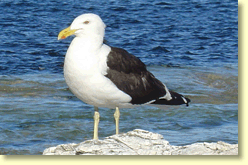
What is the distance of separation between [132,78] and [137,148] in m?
0.81

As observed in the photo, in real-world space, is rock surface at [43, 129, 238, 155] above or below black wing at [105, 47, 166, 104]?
below

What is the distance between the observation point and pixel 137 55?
490 inches

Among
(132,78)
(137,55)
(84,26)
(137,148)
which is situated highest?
(84,26)

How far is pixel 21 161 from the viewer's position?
18.2ft

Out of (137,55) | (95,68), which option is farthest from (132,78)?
(137,55)

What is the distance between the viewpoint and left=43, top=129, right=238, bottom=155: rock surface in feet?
18.5

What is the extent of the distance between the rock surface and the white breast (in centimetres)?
51

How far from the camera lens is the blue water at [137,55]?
7793 mm

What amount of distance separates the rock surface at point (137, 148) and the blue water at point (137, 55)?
889 mm

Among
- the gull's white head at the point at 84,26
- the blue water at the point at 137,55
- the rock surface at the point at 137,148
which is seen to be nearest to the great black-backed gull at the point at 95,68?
the gull's white head at the point at 84,26

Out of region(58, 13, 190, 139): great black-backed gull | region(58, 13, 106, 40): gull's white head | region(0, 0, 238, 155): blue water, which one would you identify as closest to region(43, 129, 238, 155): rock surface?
region(58, 13, 190, 139): great black-backed gull

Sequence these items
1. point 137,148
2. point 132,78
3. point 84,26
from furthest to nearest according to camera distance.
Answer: point 132,78 → point 137,148 → point 84,26

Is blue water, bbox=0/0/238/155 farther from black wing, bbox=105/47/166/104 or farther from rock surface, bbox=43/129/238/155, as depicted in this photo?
rock surface, bbox=43/129/238/155

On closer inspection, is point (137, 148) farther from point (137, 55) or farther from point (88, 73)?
point (137, 55)
